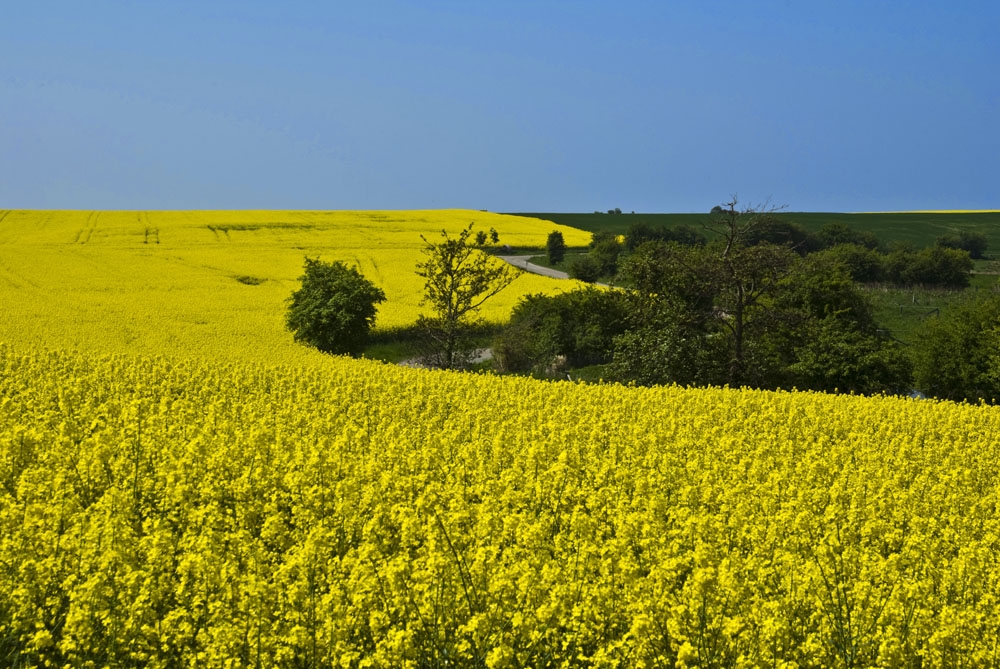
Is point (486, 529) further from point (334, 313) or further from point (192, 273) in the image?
point (192, 273)

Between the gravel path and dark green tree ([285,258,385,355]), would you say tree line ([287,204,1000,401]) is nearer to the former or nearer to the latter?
dark green tree ([285,258,385,355])

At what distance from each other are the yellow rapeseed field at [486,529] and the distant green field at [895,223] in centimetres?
9919

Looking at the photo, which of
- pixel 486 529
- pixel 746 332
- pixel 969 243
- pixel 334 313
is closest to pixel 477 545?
pixel 486 529

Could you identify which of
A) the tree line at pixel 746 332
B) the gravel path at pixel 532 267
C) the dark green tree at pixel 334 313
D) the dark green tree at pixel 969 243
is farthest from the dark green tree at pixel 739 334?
the dark green tree at pixel 969 243

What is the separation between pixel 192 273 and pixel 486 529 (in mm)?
51862

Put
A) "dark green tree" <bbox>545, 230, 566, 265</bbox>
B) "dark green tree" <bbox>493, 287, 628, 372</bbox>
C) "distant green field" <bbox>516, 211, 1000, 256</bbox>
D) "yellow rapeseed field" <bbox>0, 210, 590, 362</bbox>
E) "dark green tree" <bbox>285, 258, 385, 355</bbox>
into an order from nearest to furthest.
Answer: "yellow rapeseed field" <bbox>0, 210, 590, 362</bbox>
"dark green tree" <bbox>493, 287, 628, 372</bbox>
"dark green tree" <bbox>285, 258, 385, 355</bbox>
"dark green tree" <bbox>545, 230, 566, 265</bbox>
"distant green field" <bbox>516, 211, 1000, 256</bbox>

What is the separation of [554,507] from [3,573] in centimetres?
529

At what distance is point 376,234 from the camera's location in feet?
269

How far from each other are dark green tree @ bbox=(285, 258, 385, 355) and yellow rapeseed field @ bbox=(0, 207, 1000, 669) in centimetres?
1812

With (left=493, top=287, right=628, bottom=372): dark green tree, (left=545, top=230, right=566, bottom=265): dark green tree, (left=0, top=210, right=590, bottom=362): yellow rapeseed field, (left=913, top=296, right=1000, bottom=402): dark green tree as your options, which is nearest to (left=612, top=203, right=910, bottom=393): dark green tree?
(left=913, top=296, right=1000, bottom=402): dark green tree

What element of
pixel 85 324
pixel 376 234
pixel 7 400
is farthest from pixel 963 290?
pixel 7 400

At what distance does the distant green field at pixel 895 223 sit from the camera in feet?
379

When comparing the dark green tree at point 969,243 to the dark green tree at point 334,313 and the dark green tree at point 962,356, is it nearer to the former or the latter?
the dark green tree at point 962,356

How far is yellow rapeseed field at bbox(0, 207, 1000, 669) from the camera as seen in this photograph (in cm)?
565
